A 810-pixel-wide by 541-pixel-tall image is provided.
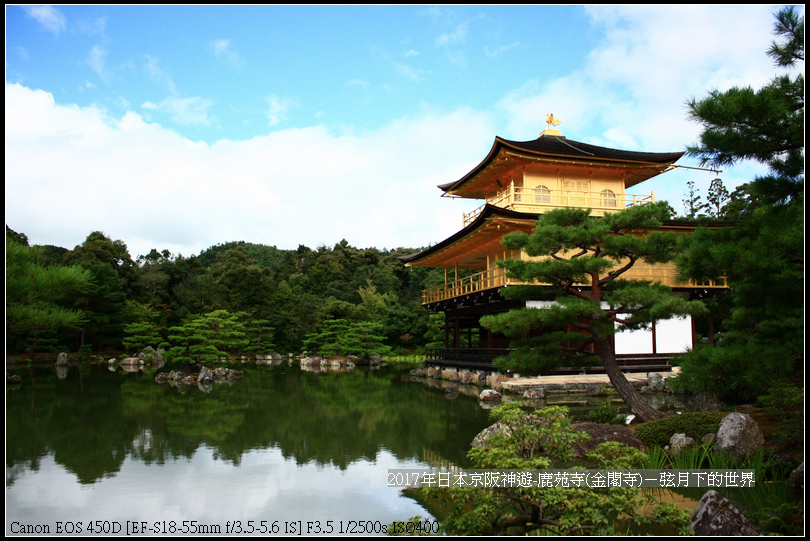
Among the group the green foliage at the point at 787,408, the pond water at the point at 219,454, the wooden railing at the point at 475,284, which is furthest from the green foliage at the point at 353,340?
the green foliage at the point at 787,408

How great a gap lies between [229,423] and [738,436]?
776 cm

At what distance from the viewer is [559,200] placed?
17594 millimetres

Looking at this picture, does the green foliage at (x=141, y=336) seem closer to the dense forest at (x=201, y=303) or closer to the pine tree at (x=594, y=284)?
the dense forest at (x=201, y=303)

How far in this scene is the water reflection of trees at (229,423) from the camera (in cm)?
739

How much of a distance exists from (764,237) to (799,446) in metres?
2.36

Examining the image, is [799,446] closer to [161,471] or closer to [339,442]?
[339,442]

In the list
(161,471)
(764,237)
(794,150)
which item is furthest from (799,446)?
(161,471)

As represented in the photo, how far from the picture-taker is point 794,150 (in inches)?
181

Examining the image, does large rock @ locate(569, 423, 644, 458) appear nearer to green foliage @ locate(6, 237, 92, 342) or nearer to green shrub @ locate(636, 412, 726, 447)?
green shrub @ locate(636, 412, 726, 447)

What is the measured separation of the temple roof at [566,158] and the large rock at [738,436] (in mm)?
11565

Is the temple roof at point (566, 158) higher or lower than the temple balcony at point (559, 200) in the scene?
higher

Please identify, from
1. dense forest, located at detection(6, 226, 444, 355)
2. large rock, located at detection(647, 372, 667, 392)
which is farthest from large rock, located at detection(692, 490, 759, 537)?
Result: dense forest, located at detection(6, 226, 444, 355)

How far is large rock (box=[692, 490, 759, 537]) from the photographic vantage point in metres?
3.62

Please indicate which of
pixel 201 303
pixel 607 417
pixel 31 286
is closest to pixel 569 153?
pixel 607 417
